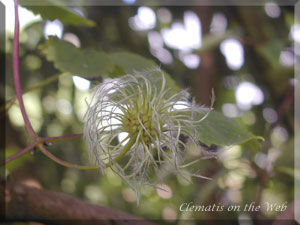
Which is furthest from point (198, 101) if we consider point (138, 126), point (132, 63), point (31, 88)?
point (138, 126)

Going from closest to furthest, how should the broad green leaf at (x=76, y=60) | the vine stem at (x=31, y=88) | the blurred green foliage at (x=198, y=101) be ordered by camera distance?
the broad green leaf at (x=76, y=60) → the vine stem at (x=31, y=88) → the blurred green foliage at (x=198, y=101)

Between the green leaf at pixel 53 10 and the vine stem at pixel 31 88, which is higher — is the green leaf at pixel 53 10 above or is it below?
above

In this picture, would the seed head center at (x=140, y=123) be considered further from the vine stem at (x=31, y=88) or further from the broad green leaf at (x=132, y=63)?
the vine stem at (x=31, y=88)

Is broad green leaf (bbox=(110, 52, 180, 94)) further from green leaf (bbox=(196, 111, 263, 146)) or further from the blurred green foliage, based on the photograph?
the blurred green foliage

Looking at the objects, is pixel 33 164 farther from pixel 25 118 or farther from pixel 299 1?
pixel 299 1

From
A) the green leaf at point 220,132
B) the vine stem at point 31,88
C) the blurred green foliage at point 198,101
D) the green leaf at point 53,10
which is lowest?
the green leaf at point 220,132

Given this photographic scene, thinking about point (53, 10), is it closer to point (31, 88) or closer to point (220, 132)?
point (31, 88)

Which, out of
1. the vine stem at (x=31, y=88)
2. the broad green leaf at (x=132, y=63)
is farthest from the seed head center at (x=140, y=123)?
the vine stem at (x=31, y=88)

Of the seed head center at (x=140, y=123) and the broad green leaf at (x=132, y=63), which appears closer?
the seed head center at (x=140, y=123)
